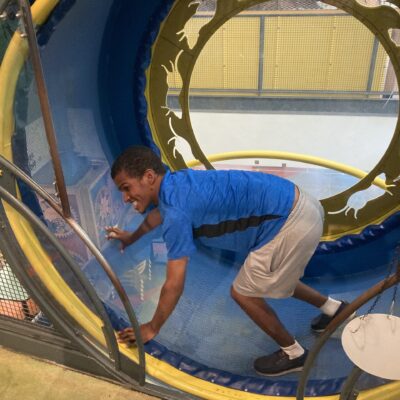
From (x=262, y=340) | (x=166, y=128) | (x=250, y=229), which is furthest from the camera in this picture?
(x=166, y=128)

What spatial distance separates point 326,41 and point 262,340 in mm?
3392

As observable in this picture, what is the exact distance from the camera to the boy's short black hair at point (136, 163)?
1.79 metres

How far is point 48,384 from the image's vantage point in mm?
2180

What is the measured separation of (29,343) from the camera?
2268mm

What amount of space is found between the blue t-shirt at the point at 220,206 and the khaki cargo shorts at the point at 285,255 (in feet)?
0.13

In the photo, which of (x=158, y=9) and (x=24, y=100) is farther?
(x=158, y=9)

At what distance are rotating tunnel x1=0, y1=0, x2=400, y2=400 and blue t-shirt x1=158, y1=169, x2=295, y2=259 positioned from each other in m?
0.38

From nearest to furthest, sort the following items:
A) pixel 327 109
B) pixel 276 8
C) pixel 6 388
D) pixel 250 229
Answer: pixel 250 229 → pixel 6 388 → pixel 276 8 → pixel 327 109

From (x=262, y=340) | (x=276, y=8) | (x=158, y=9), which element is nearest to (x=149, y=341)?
(x=262, y=340)

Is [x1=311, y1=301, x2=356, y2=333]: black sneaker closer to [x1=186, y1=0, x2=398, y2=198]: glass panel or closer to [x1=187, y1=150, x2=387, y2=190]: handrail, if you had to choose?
[x1=187, y1=150, x2=387, y2=190]: handrail

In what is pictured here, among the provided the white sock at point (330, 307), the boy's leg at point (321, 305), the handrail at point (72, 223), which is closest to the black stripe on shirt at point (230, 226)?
the handrail at point (72, 223)

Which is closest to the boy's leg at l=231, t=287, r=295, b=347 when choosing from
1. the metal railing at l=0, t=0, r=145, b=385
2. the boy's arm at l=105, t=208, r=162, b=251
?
the metal railing at l=0, t=0, r=145, b=385

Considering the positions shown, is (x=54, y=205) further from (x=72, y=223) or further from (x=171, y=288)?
(x=171, y=288)

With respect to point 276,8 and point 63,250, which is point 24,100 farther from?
point 276,8
